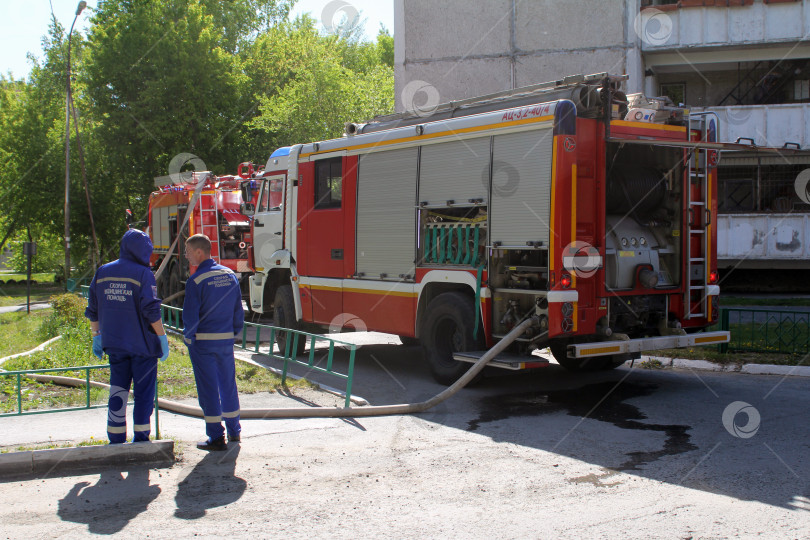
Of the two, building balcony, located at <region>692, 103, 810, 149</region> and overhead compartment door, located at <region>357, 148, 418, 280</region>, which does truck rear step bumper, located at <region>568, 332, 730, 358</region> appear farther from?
building balcony, located at <region>692, 103, 810, 149</region>

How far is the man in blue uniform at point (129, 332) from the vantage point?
603 cm

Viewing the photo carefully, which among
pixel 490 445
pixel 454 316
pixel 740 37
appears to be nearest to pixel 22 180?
pixel 740 37

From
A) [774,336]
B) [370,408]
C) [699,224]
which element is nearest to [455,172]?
[699,224]

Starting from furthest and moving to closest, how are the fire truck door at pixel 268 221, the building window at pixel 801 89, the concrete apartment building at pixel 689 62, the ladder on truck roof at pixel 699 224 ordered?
the building window at pixel 801 89
the concrete apartment building at pixel 689 62
the fire truck door at pixel 268 221
the ladder on truck roof at pixel 699 224

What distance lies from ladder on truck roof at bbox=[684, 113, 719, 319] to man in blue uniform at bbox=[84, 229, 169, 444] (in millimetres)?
6069

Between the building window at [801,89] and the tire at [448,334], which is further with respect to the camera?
the building window at [801,89]

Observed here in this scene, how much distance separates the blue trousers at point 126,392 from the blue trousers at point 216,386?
15.8 inches

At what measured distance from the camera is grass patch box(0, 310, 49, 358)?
1328 centimetres

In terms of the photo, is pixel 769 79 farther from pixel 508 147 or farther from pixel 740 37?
pixel 508 147

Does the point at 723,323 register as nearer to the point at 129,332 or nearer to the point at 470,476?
the point at 470,476

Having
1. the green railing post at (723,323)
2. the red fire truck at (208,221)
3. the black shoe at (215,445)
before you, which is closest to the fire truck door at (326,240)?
the black shoe at (215,445)

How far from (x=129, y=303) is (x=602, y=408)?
15.5 feet

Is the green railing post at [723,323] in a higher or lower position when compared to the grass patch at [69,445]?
higher

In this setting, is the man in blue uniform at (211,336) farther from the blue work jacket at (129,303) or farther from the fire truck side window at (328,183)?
the fire truck side window at (328,183)
